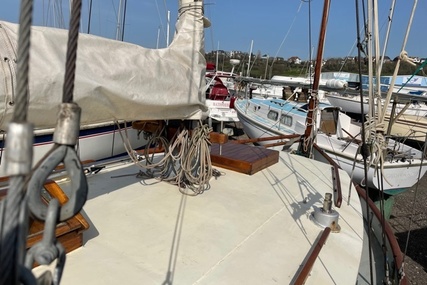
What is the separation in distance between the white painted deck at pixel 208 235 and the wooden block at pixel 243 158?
263mm

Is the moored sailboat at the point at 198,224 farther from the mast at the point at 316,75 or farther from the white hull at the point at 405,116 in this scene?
the white hull at the point at 405,116

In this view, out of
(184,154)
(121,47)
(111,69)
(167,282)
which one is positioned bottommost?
(167,282)

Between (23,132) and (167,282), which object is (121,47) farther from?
(23,132)

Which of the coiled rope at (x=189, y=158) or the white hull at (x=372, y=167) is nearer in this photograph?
the coiled rope at (x=189, y=158)

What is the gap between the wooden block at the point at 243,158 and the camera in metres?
3.57

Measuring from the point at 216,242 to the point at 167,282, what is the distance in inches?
20.2

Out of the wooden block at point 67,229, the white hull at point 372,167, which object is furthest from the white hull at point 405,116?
A: the wooden block at point 67,229

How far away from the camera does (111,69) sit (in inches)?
82.7

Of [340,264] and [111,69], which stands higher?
[111,69]

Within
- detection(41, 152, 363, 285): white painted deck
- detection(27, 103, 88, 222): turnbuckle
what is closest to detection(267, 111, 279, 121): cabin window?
detection(41, 152, 363, 285): white painted deck

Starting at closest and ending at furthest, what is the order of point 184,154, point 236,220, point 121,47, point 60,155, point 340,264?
point 60,155 < point 340,264 < point 121,47 < point 236,220 < point 184,154

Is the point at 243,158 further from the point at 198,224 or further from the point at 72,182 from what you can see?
the point at 72,182

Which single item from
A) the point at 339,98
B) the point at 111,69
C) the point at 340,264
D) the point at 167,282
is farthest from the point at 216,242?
the point at 339,98

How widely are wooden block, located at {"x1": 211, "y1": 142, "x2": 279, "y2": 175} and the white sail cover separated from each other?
89 cm
